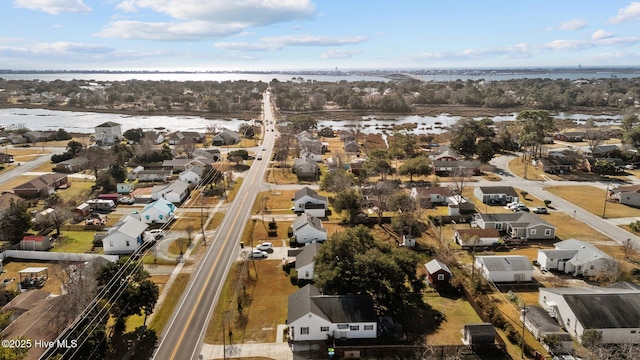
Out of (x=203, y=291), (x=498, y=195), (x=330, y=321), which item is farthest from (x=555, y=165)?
(x=203, y=291)

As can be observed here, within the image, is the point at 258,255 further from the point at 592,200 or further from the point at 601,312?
the point at 592,200

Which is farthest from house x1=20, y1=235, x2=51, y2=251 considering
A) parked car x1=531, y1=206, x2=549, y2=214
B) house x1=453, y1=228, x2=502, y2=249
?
parked car x1=531, y1=206, x2=549, y2=214

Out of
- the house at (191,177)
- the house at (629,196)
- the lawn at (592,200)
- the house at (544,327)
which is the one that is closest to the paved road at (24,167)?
the house at (191,177)

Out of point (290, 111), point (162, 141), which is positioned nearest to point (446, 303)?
point (162, 141)

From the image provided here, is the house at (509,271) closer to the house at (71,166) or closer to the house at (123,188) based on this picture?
the house at (123,188)

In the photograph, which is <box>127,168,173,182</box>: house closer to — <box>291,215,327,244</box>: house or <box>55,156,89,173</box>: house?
<box>55,156,89,173</box>: house
